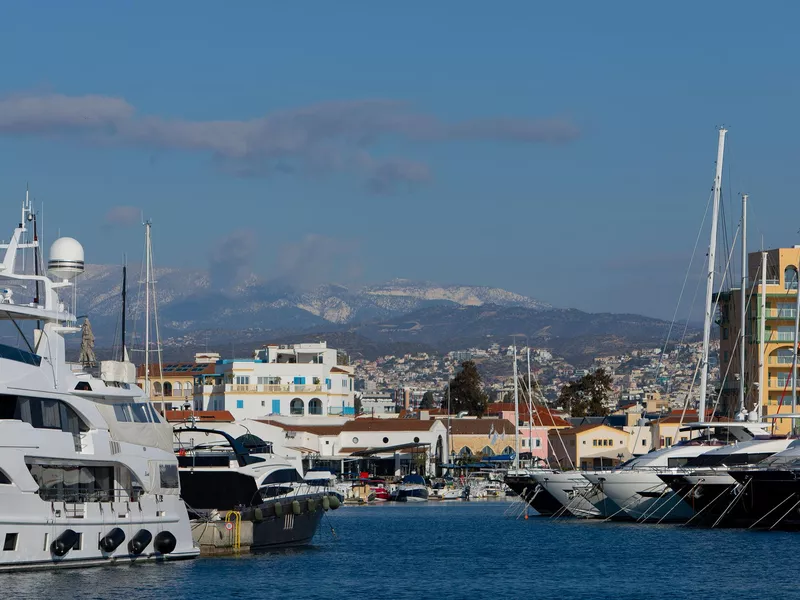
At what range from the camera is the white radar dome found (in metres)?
41.8

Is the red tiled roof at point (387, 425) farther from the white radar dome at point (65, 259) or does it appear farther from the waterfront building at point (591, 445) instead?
the white radar dome at point (65, 259)

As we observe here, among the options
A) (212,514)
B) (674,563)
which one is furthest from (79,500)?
(674,563)

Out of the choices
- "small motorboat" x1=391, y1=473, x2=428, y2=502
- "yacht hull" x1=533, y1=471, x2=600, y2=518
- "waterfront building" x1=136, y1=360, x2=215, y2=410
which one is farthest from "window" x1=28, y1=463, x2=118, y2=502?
"waterfront building" x1=136, y1=360, x2=215, y2=410

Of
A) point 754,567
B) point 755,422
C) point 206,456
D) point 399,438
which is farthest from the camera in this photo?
point 399,438

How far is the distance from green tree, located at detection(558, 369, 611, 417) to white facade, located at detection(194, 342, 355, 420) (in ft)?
112

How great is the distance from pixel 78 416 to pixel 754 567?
21.2 meters

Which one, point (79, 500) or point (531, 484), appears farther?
point (531, 484)

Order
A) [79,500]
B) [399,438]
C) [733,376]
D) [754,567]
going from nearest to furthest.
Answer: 1. [79,500]
2. [754,567]
3. [733,376]
4. [399,438]

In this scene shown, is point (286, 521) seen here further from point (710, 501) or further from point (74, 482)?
point (710, 501)

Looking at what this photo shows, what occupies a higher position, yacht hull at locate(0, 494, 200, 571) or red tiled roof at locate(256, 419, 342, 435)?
red tiled roof at locate(256, 419, 342, 435)

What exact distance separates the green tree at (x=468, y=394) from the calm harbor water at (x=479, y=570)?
339 feet

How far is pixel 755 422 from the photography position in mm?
71750

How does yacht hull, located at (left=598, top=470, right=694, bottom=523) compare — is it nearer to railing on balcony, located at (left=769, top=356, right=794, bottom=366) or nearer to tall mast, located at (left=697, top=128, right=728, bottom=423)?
tall mast, located at (left=697, top=128, right=728, bottom=423)

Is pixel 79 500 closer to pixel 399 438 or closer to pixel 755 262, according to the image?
pixel 755 262
